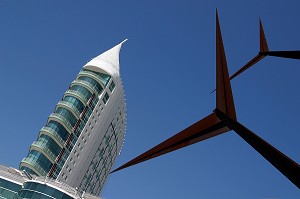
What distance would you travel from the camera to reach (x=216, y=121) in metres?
10.2

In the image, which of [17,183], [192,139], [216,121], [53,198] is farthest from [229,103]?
[17,183]

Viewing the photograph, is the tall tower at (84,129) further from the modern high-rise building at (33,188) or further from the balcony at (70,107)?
the modern high-rise building at (33,188)

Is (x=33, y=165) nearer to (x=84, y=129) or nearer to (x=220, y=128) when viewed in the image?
(x=84, y=129)

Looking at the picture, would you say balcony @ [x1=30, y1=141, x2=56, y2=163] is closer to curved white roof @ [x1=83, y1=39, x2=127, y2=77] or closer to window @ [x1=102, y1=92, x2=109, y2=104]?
window @ [x1=102, y1=92, x2=109, y2=104]

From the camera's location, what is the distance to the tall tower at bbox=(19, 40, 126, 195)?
246 ft

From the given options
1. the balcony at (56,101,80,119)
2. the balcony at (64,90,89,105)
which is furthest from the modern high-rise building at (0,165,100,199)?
the balcony at (64,90,89,105)

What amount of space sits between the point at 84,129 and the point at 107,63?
16.9 metres

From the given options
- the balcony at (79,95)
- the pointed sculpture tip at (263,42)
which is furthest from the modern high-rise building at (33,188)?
the pointed sculpture tip at (263,42)

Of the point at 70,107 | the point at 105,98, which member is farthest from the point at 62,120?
the point at 105,98

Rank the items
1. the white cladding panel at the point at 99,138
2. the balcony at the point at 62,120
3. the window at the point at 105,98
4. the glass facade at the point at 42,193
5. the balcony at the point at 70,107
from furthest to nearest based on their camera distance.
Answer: the window at the point at 105,98, the white cladding panel at the point at 99,138, the balcony at the point at 70,107, the balcony at the point at 62,120, the glass facade at the point at 42,193

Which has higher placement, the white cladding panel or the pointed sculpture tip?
the white cladding panel

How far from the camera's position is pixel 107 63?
90.0 meters

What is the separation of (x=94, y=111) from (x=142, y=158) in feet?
240

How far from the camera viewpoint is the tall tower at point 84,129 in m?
75.0
